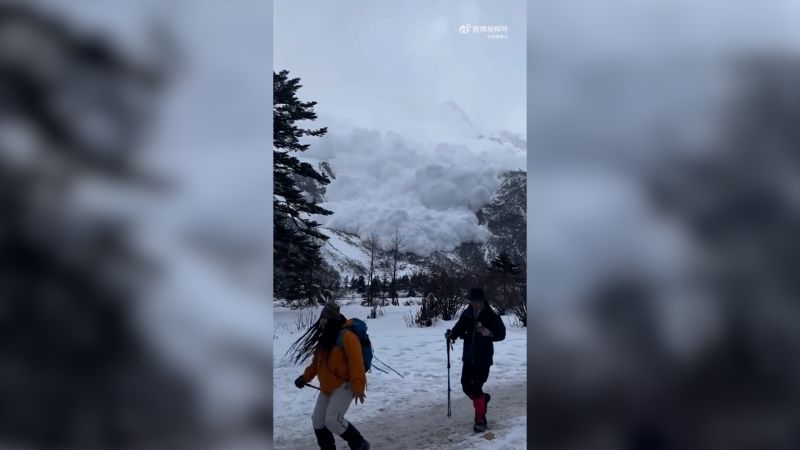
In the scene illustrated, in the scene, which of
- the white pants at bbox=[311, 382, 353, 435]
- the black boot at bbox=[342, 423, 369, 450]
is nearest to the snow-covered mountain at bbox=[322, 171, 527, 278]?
the white pants at bbox=[311, 382, 353, 435]

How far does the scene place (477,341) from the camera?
235 cm

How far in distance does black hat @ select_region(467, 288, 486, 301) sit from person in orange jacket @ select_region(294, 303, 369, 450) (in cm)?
54

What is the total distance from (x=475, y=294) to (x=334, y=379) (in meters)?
0.73

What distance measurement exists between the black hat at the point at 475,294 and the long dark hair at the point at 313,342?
60 centimetres

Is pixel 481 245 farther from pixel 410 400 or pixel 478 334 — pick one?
pixel 410 400

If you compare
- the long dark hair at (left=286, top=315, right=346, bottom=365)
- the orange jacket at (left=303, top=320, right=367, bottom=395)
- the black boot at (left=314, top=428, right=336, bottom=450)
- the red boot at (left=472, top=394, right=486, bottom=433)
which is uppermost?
the long dark hair at (left=286, top=315, right=346, bottom=365)

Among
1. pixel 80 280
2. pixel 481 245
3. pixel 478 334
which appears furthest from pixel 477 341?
pixel 80 280

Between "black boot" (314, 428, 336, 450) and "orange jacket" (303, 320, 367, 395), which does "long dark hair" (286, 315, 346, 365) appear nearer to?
"orange jacket" (303, 320, 367, 395)

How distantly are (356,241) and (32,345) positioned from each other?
1531mm

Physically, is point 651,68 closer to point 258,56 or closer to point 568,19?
point 568,19

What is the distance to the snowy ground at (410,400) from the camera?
7.56ft

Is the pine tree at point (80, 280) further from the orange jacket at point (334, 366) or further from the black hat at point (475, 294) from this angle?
the black hat at point (475, 294)

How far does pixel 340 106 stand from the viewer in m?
2.36

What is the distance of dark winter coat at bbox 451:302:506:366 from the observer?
91.7 inches
